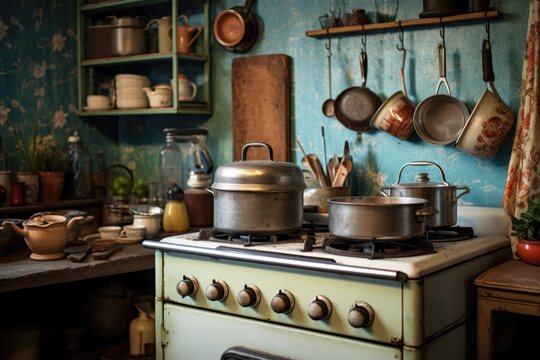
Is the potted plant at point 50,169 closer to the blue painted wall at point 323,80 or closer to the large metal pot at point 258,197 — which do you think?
the blue painted wall at point 323,80

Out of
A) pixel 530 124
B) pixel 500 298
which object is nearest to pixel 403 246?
pixel 500 298

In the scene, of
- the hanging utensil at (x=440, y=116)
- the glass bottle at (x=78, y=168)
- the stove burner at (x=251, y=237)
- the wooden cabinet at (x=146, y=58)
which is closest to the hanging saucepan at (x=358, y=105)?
the hanging utensil at (x=440, y=116)

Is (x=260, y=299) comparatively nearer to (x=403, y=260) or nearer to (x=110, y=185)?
(x=403, y=260)

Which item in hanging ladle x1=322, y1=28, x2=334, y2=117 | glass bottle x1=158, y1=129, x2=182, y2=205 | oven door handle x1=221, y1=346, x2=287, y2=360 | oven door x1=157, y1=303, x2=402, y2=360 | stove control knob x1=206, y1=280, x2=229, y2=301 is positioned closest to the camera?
oven door x1=157, y1=303, x2=402, y2=360

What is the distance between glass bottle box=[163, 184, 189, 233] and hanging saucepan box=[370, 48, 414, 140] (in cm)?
94

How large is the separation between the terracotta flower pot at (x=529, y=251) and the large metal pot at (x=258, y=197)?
2.52 feet

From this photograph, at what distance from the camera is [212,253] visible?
2.22 metres

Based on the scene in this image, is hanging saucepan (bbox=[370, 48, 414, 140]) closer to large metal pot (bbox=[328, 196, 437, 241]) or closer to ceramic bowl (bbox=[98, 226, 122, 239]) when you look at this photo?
large metal pot (bbox=[328, 196, 437, 241])

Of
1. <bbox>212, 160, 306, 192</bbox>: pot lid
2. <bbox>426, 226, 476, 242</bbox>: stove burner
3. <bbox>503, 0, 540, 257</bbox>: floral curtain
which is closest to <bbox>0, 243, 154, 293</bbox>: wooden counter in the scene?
<bbox>212, 160, 306, 192</bbox>: pot lid

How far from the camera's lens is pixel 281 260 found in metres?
2.05

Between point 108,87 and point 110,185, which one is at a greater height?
point 108,87

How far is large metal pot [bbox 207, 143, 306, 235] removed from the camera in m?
2.25

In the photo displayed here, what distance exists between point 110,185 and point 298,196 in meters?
1.61

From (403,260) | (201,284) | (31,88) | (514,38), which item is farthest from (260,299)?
(31,88)
